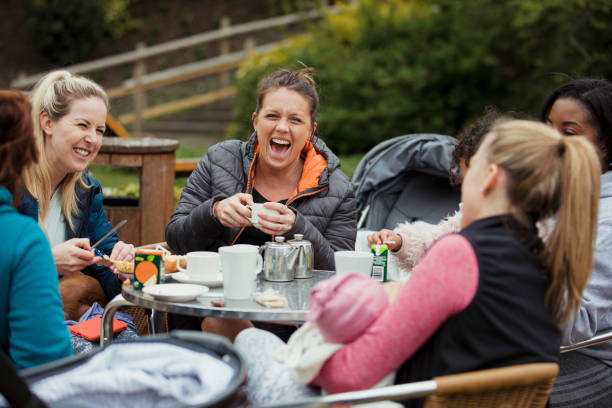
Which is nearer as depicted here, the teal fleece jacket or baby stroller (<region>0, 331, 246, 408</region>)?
baby stroller (<region>0, 331, 246, 408</region>)

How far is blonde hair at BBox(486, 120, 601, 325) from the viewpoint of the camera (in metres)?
1.90

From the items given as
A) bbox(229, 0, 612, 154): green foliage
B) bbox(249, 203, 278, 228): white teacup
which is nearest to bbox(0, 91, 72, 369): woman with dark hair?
bbox(249, 203, 278, 228): white teacup

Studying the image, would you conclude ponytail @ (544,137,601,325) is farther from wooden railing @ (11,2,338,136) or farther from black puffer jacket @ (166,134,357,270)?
wooden railing @ (11,2,338,136)

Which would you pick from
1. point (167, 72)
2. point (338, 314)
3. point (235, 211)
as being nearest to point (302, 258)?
point (235, 211)

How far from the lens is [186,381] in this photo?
172 centimetres

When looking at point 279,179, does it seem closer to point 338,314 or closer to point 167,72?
point 338,314

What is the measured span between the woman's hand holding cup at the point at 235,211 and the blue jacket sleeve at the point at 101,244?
70cm

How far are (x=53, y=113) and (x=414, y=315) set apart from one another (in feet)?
6.95

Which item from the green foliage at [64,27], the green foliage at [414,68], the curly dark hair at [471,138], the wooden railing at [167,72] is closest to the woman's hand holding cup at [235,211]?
the curly dark hair at [471,138]

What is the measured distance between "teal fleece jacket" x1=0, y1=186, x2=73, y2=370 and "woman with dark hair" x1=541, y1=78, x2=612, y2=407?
1.84m

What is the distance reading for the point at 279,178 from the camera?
3516 mm

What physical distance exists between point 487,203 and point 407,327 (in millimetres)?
449

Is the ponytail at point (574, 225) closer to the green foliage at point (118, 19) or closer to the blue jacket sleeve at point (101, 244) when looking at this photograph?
the blue jacket sleeve at point (101, 244)

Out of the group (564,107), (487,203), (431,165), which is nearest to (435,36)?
(431,165)
